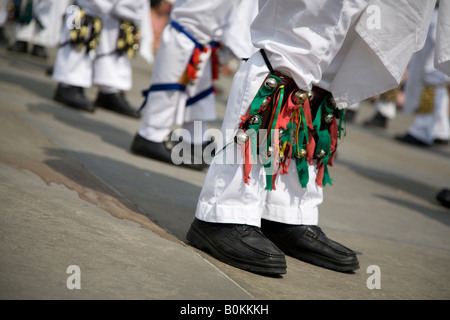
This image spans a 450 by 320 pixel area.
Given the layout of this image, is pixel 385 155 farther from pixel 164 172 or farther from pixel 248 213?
pixel 248 213

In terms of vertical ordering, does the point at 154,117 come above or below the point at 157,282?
above

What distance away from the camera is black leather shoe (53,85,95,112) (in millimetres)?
3854

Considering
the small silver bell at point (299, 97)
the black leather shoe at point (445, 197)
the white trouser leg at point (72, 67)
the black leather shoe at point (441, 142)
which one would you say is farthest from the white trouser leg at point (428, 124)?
the small silver bell at point (299, 97)

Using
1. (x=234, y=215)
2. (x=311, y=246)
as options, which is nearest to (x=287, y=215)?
(x=311, y=246)

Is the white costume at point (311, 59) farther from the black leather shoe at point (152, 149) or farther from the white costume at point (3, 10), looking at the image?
the white costume at point (3, 10)

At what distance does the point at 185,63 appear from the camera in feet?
9.39

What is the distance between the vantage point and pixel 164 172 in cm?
277

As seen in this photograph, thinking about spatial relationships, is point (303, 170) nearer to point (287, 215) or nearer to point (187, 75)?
point (287, 215)

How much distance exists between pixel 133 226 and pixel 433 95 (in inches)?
180

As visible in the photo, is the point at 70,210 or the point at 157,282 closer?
the point at 157,282

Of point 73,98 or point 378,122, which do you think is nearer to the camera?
point 73,98

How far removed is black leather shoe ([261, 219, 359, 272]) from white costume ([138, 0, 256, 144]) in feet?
3.82
